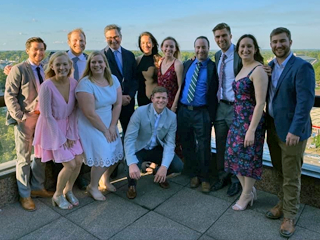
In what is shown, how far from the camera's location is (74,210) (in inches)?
115

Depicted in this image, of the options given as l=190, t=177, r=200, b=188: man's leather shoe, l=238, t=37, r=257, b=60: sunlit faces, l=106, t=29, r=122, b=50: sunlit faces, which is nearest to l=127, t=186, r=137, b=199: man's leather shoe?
l=190, t=177, r=200, b=188: man's leather shoe

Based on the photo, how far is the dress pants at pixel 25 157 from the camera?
9.37 feet

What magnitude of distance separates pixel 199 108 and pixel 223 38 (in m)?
0.83

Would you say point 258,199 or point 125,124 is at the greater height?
point 125,124

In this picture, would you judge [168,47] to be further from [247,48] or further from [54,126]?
[54,126]

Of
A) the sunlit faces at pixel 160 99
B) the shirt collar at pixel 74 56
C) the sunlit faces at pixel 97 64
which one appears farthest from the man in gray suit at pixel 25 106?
the sunlit faces at pixel 160 99

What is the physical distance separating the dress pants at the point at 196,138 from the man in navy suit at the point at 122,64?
0.71 meters

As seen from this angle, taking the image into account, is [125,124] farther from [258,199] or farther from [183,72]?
[258,199]

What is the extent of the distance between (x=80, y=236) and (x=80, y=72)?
5.97 feet

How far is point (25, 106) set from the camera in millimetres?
2811

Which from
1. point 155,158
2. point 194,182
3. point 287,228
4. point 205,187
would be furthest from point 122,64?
point 287,228

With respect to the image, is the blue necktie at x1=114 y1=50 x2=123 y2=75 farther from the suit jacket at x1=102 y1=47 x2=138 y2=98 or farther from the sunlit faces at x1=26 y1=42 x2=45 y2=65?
the sunlit faces at x1=26 y1=42 x2=45 y2=65

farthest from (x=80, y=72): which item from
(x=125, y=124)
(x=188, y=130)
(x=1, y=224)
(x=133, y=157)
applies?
(x=1, y=224)

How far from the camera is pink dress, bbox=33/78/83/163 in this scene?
264 cm
